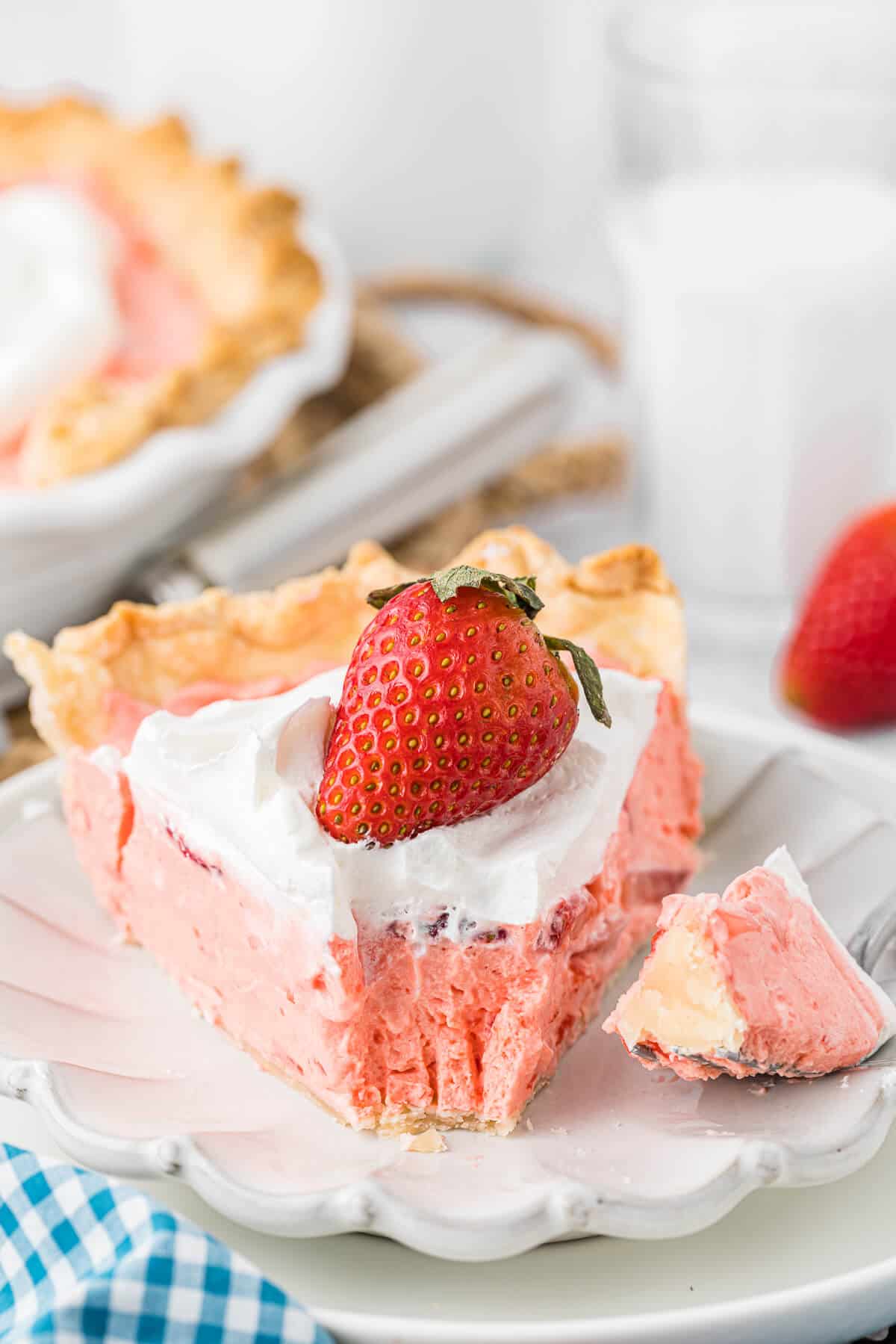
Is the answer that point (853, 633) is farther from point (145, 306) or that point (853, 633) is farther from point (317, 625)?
point (145, 306)

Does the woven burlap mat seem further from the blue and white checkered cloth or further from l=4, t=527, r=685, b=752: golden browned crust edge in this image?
the blue and white checkered cloth

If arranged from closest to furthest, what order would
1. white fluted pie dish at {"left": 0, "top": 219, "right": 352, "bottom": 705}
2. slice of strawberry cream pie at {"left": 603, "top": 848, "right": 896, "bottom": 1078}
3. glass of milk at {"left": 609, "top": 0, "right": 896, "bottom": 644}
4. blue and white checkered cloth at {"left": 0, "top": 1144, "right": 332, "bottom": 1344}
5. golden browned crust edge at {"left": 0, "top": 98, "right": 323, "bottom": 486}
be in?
blue and white checkered cloth at {"left": 0, "top": 1144, "right": 332, "bottom": 1344} → slice of strawberry cream pie at {"left": 603, "top": 848, "right": 896, "bottom": 1078} → white fluted pie dish at {"left": 0, "top": 219, "right": 352, "bottom": 705} → golden browned crust edge at {"left": 0, "top": 98, "right": 323, "bottom": 486} → glass of milk at {"left": 609, "top": 0, "right": 896, "bottom": 644}

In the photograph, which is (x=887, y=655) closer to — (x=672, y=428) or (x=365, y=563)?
(x=672, y=428)

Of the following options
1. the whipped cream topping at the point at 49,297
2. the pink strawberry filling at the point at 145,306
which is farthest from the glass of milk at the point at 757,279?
the whipped cream topping at the point at 49,297

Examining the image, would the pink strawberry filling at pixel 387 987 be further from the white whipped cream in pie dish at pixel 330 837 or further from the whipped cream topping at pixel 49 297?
the whipped cream topping at pixel 49 297

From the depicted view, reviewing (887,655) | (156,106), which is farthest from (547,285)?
(887,655)

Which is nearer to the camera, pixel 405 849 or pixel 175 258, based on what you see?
pixel 405 849

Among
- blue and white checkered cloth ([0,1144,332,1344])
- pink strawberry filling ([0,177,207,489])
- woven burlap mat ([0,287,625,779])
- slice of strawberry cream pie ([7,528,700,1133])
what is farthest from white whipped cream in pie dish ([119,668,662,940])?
pink strawberry filling ([0,177,207,489])

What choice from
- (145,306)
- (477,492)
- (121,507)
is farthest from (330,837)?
(145,306)
